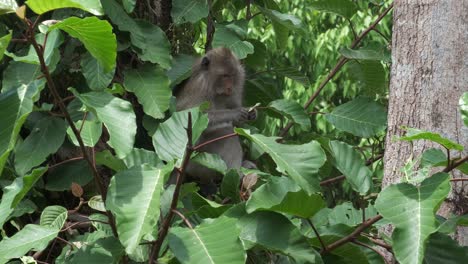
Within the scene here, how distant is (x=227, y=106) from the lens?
542 centimetres

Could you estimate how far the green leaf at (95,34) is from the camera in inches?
86.2

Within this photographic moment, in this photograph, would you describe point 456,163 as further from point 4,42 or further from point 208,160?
point 4,42

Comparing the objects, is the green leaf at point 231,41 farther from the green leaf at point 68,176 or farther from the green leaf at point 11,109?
the green leaf at point 11,109

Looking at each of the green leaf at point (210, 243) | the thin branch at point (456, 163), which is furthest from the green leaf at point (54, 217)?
the thin branch at point (456, 163)

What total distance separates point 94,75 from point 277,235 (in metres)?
1.49

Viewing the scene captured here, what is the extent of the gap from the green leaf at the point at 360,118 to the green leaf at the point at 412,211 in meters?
1.76

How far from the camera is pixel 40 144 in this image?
3.41m

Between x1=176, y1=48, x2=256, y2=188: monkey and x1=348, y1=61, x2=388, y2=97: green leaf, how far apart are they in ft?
2.66

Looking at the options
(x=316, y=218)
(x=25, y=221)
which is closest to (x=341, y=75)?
(x=25, y=221)

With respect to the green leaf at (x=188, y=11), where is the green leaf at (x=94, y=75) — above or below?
below

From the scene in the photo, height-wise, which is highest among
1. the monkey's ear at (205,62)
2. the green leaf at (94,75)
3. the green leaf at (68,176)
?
the green leaf at (94,75)

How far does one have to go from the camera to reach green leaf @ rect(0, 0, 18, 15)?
2.11 meters

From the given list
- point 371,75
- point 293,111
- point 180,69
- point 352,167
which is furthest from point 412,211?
point 371,75

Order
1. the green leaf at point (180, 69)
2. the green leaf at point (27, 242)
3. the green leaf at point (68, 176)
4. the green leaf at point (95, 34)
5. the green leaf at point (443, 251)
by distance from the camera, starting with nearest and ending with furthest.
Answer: the green leaf at point (95, 34) < the green leaf at point (443, 251) < the green leaf at point (27, 242) < the green leaf at point (68, 176) < the green leaf at point (180, 69)
